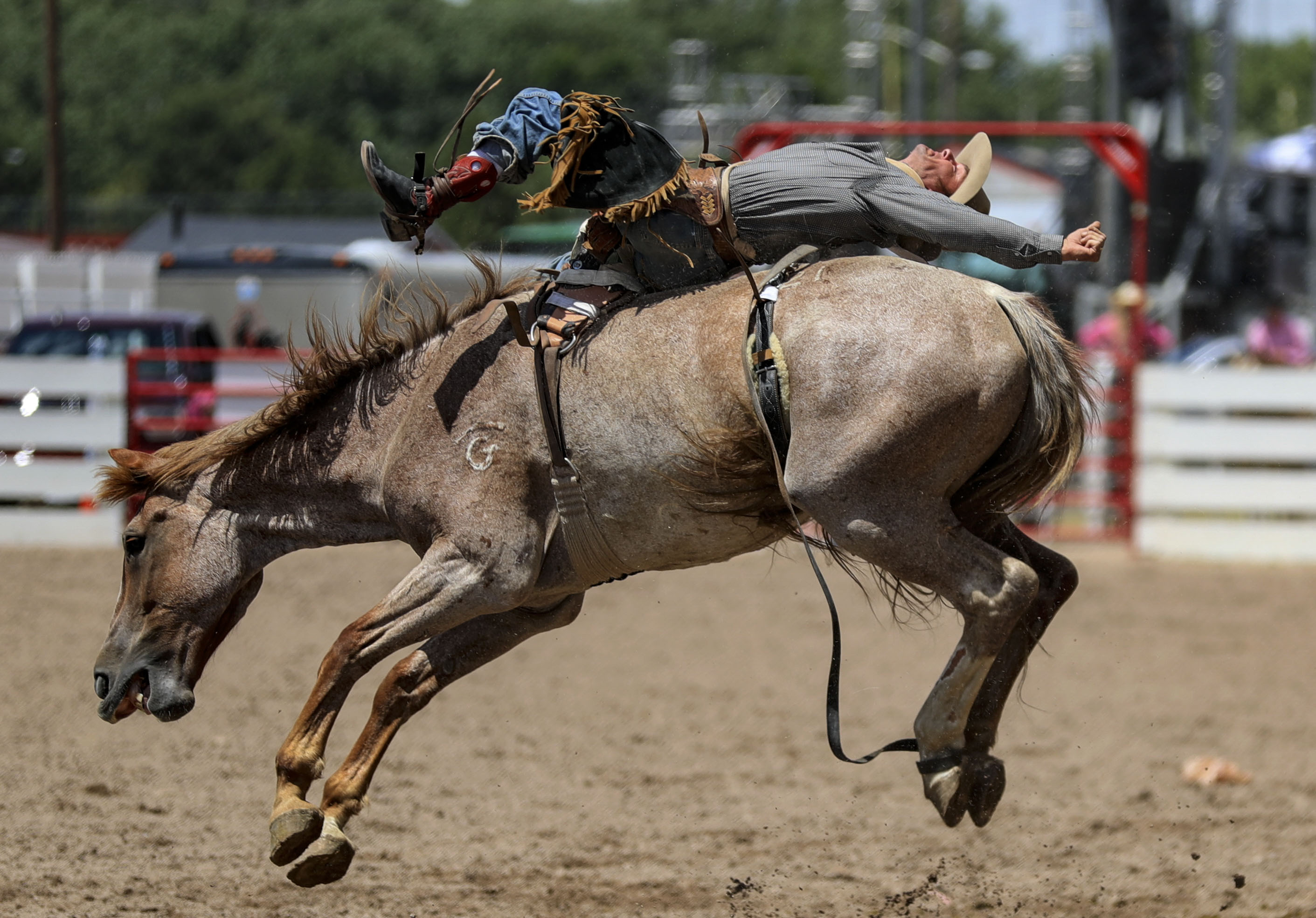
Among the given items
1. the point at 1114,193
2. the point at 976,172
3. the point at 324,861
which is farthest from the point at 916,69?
the point at 324,861

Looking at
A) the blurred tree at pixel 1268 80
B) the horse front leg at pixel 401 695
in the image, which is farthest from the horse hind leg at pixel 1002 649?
the blurred tree at pixel 1268 80

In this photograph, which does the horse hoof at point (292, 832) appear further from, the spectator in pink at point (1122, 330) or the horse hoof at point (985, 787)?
the spectator in pink at point (1122, 330)

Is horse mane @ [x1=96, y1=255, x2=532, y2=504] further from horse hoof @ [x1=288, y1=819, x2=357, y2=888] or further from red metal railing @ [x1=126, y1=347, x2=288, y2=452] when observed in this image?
red metal railing @ [x1=126, y1=347, x2=288, y2=452]

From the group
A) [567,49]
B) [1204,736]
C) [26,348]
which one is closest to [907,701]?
[1204,736]

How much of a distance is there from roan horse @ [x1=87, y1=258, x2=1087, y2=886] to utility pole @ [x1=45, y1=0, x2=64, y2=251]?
15781 mm

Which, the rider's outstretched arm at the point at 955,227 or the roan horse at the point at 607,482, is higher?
the rider's outstretched arm at the point at 955,227

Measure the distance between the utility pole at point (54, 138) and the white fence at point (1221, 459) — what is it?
13.7 metres

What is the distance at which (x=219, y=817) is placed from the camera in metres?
5.21

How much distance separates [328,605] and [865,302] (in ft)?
18.7

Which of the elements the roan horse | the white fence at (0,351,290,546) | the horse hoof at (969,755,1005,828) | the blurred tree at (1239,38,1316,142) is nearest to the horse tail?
the roan horse

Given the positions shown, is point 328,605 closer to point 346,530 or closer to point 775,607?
point 775,607

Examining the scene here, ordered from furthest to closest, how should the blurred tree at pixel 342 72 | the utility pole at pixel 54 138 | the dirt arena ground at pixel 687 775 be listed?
the blurred tree at pixel 342 72 < the utility pole at pixel 54 138 < the dirt arena ground at pixel 687 775

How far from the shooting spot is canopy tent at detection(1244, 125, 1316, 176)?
1705 centimetres

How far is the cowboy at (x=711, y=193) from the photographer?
142 inches
